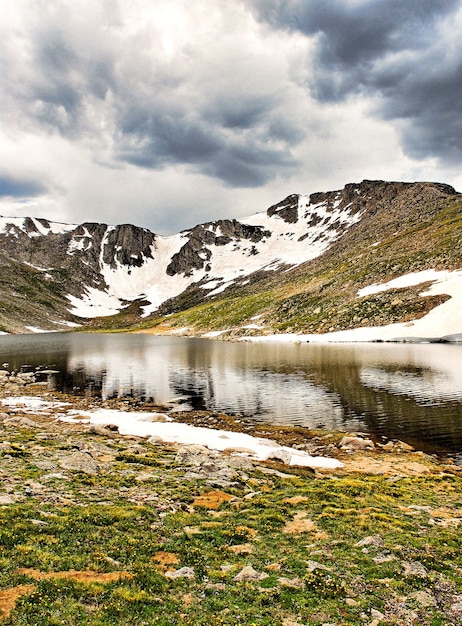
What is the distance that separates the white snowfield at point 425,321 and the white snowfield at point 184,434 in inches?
3955

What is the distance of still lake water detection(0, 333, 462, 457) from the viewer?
44062mm

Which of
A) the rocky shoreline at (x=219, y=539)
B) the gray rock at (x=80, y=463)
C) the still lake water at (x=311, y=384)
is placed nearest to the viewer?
the rocky shoreline at (x=219, y=539)

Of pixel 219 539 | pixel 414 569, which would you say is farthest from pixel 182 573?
pixel 414 569

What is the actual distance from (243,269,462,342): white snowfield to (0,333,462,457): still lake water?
12.5 meters

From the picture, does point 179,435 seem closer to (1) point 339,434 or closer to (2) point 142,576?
(1) point 339,434

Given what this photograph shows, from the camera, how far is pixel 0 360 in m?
106

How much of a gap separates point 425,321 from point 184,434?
360 ft

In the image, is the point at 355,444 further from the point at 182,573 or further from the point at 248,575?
the point at 182,573

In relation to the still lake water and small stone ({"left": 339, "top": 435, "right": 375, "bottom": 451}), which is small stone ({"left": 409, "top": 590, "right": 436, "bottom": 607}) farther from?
the still lake water

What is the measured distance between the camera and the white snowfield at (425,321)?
396ft

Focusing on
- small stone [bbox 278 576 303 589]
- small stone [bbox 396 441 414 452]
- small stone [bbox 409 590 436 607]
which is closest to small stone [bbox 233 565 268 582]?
small stone [bbox 278 576 303 589]

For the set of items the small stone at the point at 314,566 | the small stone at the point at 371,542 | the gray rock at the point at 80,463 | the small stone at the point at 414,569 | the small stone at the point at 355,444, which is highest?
the gray rock at the point at 80,463

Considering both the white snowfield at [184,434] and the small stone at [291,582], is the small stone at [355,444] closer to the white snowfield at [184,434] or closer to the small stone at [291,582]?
the white snowfield at [184,434]

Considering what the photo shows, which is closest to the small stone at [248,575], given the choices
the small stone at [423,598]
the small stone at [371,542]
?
the small stone at [423,598]
